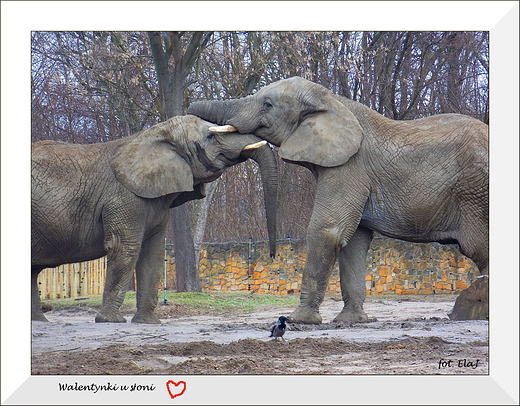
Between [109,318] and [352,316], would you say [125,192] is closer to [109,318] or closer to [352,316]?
[109,318]

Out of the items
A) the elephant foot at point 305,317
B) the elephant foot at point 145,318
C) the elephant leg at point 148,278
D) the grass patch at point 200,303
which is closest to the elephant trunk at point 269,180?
the elephant foot at point 305,317

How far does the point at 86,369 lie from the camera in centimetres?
708

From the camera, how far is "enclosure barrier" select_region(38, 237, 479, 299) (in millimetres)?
15789

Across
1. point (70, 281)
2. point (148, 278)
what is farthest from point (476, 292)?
point (70, 281)

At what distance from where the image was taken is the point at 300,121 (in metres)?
10.4

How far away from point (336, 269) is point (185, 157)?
9.55 metres

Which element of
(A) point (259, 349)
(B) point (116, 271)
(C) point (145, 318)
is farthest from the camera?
(C) point (145, 318)

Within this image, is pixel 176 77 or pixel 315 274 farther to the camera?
pixel 176 77

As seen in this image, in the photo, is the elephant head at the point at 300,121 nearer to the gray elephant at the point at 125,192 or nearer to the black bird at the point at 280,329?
the gray elephant at the point at 125,192

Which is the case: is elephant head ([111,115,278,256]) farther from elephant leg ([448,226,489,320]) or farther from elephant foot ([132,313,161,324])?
elephant leg ([448,226,489,320])

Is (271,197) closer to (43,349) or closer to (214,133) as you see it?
(214,133)

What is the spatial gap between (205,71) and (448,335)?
10.5 m

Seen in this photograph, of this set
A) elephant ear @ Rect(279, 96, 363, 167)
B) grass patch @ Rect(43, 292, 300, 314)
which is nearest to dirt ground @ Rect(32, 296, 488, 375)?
elephant ear @ Rect(279, 96, 363, 167)
